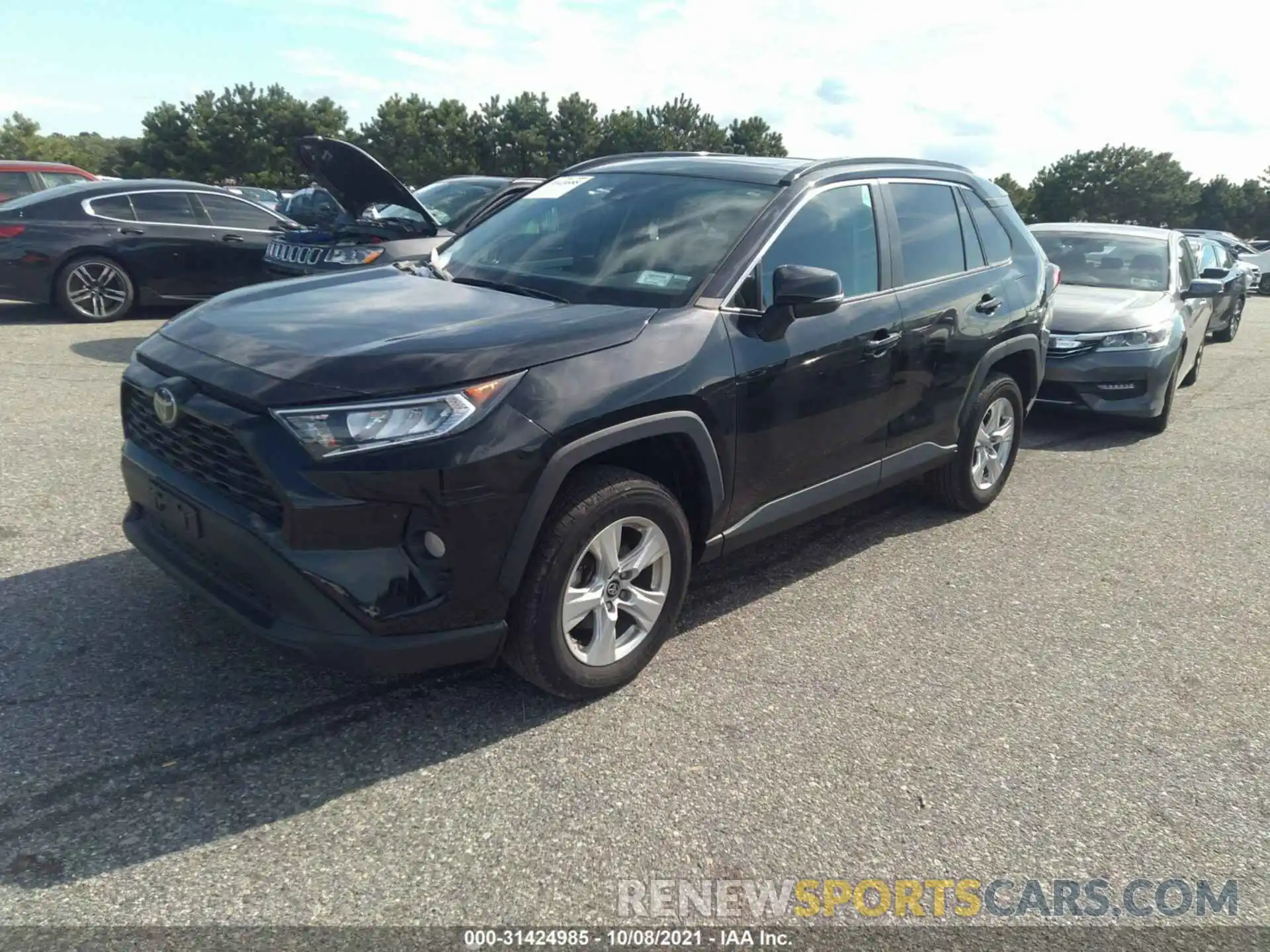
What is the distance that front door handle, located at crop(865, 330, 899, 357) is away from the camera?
A: 4.14 metres

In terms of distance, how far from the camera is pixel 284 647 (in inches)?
110

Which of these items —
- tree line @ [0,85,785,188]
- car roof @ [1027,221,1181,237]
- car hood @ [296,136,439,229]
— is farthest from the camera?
tree line @ [0,85,785,188]

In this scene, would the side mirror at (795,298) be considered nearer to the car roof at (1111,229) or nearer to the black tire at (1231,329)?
the car roof at (1111,229)

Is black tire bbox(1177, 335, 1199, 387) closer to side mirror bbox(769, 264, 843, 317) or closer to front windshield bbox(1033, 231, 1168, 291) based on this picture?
front windshield bbox(1033, 231, 1168, 291)

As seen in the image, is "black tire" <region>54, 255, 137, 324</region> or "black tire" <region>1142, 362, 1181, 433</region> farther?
"black tire" <region>54, 255, 137, 324</region>

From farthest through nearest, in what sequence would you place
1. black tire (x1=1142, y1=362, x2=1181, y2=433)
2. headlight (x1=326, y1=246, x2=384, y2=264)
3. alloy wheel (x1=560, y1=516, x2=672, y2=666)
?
black tire (x1=1142, y1=362, x2=1181, y2=433) < headlight (x1=326, y1=246, x2=384, y2=264) < alloy wheel (x1=560, y1=516, x2=672, y2=666)

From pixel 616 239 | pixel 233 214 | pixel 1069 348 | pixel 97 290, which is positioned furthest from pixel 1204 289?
pixel 97 290

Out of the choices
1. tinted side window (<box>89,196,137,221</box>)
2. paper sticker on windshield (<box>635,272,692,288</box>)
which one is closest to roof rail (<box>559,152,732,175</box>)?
paper sticker on windshield (<box>635,272,692,288</box>)

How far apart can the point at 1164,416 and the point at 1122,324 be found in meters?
0.89

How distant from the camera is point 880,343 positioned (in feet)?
13.8

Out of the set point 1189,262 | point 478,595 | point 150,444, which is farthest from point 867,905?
point 1189,262

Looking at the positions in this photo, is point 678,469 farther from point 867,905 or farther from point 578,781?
point 867,905

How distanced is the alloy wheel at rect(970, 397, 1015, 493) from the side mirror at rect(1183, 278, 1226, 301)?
3.43 meters

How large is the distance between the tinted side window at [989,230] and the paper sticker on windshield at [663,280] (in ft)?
7.86
